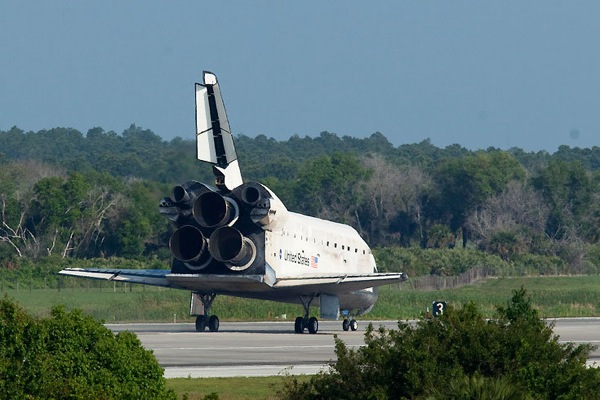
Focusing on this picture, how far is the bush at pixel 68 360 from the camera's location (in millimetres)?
18219

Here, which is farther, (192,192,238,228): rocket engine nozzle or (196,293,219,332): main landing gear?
(196,293,219,332): main landing gear

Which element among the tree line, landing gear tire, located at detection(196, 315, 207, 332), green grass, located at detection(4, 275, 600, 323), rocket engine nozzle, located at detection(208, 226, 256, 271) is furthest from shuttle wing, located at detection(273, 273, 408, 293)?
the tree line

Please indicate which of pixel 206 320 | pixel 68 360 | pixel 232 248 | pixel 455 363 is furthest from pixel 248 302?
pixel 68 360

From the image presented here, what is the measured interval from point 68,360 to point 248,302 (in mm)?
38215

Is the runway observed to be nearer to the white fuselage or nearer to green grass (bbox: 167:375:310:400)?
green grass (bbox: 167:375:310:400)

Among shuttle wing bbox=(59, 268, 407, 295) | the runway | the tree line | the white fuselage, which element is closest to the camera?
the runway

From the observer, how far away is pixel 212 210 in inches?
1577

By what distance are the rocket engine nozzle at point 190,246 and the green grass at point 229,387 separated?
13.3 metres

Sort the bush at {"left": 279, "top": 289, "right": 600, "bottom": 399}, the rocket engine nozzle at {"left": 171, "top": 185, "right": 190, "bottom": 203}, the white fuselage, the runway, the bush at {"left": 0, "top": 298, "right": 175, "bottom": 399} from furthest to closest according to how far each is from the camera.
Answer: the white fuselage < the rocket engine nozzle at {"left": 171, "top": 185, "right": 190, "bottom": 203} < the runway < the bush at {"left": 279, "top": 289, "right": 600, "bottom": 399} < the bush at {"left": 0, "top": 298, "right": 175, "bottom": 399}

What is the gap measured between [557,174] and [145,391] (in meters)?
99.3

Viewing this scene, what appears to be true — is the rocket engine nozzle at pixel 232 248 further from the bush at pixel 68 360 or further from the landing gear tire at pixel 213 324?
the bush at pixel 68 360

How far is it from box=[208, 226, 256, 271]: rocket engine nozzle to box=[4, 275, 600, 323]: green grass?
11595 millimetres

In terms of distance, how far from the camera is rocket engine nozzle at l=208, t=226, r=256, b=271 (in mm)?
40219

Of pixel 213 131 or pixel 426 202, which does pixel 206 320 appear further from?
pixel 426 202
